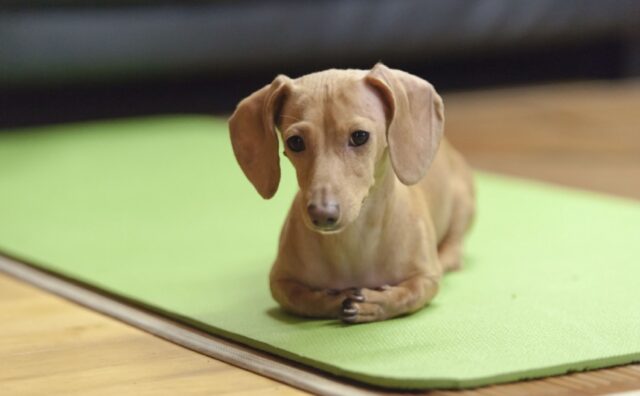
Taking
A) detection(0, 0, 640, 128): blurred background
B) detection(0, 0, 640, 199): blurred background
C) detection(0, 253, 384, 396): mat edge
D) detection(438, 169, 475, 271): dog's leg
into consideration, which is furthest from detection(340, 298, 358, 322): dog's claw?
detection(0, 0, 640, 128): blurred background

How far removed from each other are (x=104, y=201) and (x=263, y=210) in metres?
0.35

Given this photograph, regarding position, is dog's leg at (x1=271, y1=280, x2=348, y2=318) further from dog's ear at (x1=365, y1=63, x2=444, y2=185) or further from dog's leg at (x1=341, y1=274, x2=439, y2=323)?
dog's ear at (x1=365, y1=63, x2=444, y2=185)

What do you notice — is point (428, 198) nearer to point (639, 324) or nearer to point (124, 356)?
point (639, 324)

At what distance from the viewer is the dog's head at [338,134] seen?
4.70 ft

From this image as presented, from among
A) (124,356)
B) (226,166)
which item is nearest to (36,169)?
(226,166)

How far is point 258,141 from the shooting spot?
5.06 ft

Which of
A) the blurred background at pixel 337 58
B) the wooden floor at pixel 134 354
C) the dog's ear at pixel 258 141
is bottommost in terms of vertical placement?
the wooden floor at pixel 134 354

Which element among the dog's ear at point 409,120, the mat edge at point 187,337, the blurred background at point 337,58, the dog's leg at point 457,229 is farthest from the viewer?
the blurred background at point 337,58

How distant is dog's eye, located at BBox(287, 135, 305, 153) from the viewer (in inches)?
57.6

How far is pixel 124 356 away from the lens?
152 centimetres

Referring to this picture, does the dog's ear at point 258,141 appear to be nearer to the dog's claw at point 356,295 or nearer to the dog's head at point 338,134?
the dog's head at point 338,134

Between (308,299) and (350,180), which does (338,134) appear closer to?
(350,180)

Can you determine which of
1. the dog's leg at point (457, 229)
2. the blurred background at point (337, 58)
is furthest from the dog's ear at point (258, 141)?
the blurred background at point (337, 58)

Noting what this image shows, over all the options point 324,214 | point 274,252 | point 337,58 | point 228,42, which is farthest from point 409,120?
point 337,58
